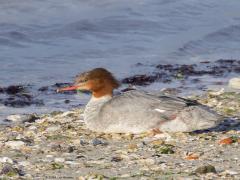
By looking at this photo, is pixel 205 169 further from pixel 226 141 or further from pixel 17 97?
pixel 17 97

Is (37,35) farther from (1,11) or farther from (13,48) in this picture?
(1,11)

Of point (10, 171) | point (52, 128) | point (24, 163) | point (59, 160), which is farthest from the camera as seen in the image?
point (52, 128)

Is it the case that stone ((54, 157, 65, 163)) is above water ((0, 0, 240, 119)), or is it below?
below

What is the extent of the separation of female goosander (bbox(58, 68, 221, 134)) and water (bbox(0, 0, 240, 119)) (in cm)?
339

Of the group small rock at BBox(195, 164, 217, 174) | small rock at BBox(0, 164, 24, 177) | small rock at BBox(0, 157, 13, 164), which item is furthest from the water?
small rock at BBox(195, 164, 217, 174)

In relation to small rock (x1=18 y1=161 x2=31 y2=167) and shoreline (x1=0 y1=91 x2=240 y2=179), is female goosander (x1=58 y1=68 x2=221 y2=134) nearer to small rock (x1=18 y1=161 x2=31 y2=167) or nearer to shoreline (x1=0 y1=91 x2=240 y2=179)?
shoreline (x1=0 y1=91 x2=240 y2=179)

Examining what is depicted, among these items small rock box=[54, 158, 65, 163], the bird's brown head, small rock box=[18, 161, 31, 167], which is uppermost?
the bird's brown head

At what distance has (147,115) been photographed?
8.94 metres

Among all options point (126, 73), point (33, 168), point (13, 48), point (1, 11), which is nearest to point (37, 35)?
point (13, 48)

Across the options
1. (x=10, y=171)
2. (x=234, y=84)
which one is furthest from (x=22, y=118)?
(x=234, y=84)

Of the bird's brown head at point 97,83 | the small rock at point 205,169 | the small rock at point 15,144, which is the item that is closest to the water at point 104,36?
the bird's brown head at point 97,83

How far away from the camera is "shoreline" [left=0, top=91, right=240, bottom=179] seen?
6.93 m

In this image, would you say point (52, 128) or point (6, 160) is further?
point (52, 128)

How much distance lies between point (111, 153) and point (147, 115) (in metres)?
1.12
